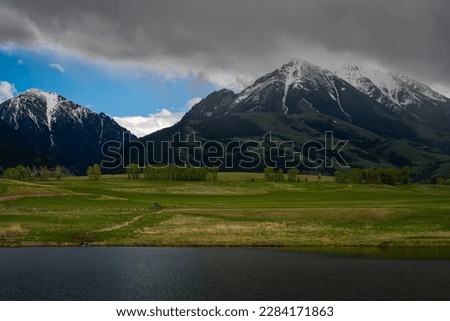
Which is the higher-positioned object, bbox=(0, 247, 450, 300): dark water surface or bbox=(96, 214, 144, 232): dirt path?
bbox=(96, 214, 144, 232): dirt path

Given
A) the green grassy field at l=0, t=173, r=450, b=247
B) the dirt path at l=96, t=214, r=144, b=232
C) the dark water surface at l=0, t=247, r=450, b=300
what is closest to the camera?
the dark water surface at l=0, t=247, r=450, b=300

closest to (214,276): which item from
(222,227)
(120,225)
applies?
(222,227)

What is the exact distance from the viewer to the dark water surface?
48.9m

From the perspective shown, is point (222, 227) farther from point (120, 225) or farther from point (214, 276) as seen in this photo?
point (214, 276)

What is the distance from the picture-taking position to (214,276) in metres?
58.5

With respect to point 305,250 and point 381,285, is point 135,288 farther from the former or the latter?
point 305,250

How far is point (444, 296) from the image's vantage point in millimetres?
47250

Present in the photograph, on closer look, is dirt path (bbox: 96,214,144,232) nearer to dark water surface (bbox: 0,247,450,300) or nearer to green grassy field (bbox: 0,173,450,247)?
green grassy field (bbox: 0,173,450,247)

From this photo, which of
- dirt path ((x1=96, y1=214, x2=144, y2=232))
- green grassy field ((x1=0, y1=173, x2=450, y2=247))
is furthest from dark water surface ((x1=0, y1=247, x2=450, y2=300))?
dirt path ((x1=96, y1=214, x2=144, y2=232))

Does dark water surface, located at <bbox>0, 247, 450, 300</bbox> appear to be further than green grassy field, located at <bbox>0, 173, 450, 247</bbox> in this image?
No

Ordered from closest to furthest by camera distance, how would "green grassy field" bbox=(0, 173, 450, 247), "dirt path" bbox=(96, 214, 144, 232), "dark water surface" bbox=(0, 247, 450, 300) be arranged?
1. "dark water surface" bbox=(0, 247, 450, 300)
2. "green grassy field" bbox=(0, 173, 450, 247)
3. "dirt path" bbox=(96, 214, 144, 232)

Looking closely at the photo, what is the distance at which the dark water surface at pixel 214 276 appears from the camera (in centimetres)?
4894

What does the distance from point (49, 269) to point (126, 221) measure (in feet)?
138
